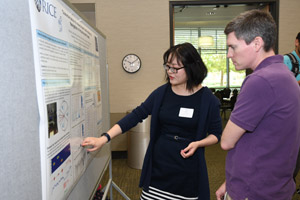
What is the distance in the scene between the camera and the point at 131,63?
14.3ft

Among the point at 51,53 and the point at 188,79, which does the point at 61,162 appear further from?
the point at 188,79

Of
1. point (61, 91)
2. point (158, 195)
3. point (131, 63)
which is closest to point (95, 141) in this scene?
point (61, 91)

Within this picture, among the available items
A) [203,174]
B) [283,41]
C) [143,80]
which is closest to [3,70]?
[203,174]

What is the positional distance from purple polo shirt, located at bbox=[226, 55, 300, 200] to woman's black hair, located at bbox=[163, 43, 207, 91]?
0.58m

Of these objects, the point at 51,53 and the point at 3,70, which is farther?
the point at 51,53

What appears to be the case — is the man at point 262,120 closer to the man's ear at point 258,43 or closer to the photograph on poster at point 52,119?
the man's ear at point 258,43

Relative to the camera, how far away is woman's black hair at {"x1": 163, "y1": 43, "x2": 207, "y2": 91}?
63.0 inches

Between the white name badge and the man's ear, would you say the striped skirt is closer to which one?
the white name badge

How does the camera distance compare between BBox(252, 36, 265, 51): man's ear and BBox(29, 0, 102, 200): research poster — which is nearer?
BBox(29, 0, 102, 200): research poster

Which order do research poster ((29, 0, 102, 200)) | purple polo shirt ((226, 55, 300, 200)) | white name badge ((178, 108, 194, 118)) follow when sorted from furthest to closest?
white name badge ((178, 108, 194, 118)) < purple polo shirt ((226, 55, 300, 200)) < research poster ((29, 0, 102, 200))

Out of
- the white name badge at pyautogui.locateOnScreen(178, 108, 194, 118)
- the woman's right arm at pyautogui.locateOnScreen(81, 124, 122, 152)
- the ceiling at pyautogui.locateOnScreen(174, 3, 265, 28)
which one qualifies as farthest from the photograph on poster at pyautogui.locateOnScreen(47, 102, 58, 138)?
the ceiling at pyautogui.locateOnScreen(174, 3, 265, 28)

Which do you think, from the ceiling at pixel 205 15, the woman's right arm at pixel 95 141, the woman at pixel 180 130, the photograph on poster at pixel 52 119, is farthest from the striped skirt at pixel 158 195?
the ceiling at pixel 205 15

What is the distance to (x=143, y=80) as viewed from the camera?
444cm

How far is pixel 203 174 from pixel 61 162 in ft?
3.13
